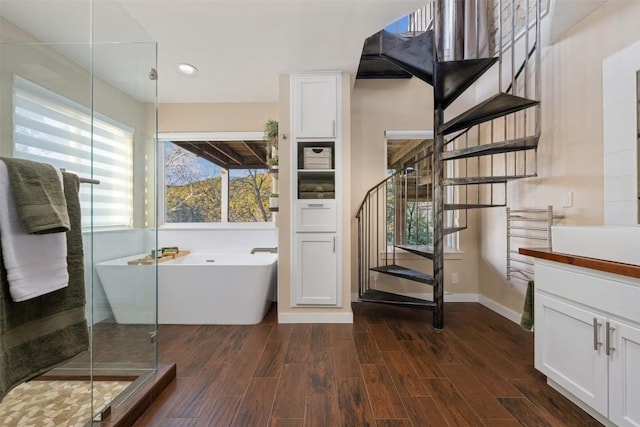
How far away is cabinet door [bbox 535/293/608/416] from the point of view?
134cm

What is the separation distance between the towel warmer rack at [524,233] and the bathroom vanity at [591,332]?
0.82 m

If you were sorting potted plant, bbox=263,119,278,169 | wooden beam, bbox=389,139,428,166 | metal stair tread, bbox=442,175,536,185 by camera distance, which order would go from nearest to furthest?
metal stair tread, bbox=442,175,536,185
potted plant, bbox=263,119,278,169
wooden beam, bbox=389,139,428,166

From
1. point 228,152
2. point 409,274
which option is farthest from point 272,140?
point 409,274

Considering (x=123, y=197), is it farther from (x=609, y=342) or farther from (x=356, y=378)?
(x=609, y=342)

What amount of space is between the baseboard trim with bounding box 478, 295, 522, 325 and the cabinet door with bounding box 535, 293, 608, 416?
1.13 metres

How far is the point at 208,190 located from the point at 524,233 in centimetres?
354

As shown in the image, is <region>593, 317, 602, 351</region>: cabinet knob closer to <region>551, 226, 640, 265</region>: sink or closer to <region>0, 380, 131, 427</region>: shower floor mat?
<region>551, 226, 640, 265</region>: sink

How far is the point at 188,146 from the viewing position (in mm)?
3578

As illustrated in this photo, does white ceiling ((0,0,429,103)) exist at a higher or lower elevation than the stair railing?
higher

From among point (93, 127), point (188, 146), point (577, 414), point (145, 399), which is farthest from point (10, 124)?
point (577, 414)

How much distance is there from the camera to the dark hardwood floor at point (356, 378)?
1437 mm

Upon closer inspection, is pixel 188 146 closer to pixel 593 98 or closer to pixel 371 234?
pixel 371 234

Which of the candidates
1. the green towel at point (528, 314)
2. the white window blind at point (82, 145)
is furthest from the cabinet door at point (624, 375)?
the white window blind at point (82, 145)

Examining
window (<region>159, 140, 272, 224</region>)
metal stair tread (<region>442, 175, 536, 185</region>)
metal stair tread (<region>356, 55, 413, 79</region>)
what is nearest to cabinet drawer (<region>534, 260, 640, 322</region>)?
metal stair tread (<region>442, 175, 536, 185</region>)
